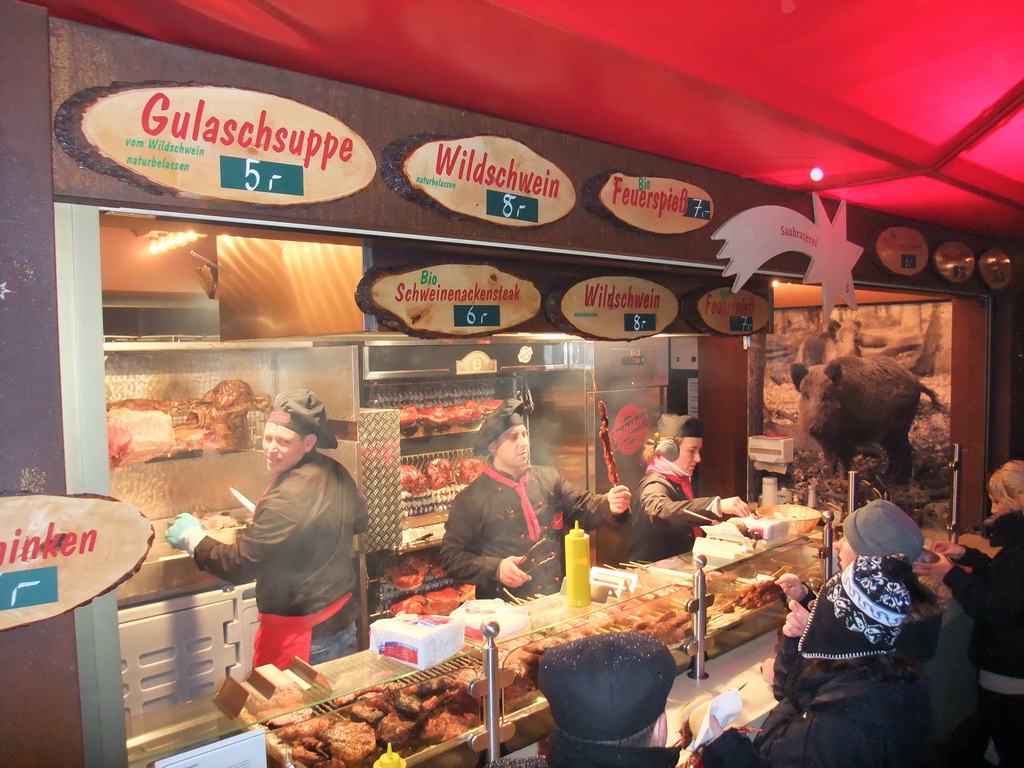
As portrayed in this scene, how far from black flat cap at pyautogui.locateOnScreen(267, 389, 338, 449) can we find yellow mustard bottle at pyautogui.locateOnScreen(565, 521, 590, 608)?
1.66 metres

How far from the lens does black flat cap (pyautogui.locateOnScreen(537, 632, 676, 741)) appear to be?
163 centimetres

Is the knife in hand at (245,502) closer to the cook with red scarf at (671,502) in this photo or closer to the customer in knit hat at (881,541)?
the cook with red scarf at (671,502)

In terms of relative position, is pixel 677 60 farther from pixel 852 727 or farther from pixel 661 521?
pixel 661 521

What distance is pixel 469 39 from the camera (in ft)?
6.36

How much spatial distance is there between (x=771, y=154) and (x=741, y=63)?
123 cm

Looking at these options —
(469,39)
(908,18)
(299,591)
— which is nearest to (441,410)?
(299,591)

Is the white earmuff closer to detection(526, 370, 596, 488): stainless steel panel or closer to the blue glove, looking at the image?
detection(526, 370, 596, 488): stainless steel panel

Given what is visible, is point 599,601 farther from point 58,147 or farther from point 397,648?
point 58,147

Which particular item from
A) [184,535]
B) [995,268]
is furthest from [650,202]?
[995,268]

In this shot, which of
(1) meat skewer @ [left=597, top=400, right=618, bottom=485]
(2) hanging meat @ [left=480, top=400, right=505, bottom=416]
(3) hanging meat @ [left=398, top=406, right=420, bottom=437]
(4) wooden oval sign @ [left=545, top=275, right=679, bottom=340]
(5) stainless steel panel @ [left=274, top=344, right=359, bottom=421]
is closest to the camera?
(4) wooden oval sign @ [left=545, top=275, right=679, bottom=340]

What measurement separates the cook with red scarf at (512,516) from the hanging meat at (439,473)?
1.17 ft

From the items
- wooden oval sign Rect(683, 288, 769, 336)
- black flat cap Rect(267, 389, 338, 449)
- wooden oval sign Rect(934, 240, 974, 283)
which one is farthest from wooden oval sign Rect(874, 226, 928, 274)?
black flat cap Rect(267, 389, 338, 449)

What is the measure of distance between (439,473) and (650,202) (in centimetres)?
228

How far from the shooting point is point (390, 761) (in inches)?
77.9
